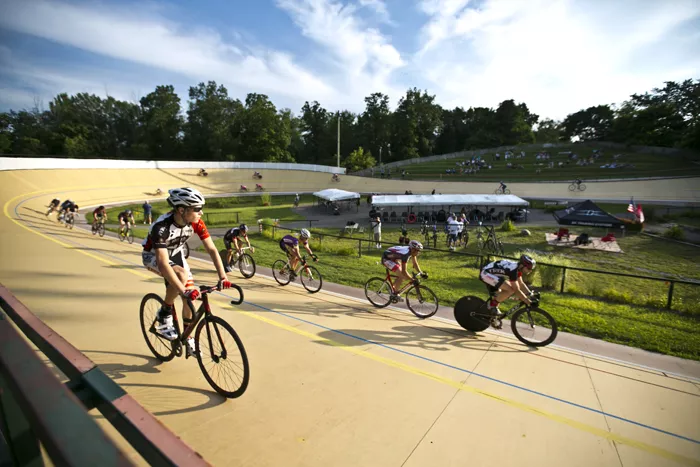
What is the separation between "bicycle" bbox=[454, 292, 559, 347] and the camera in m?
5.97

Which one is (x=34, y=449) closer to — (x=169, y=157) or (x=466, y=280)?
(x=466, y=280)

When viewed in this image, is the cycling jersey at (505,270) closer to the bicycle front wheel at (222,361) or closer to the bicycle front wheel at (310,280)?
the bicycle front wheel at (310,280)

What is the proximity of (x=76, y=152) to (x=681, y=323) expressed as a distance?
75.7 meters

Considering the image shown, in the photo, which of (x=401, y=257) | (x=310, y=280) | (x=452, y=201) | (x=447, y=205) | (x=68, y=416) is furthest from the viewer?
(x=447, y=205)

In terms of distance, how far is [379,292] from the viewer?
773cm

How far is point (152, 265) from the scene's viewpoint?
4.17 meters

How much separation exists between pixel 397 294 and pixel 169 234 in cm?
491

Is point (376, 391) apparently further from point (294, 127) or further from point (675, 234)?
point (294, 127)

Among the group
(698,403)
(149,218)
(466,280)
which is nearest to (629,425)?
(698,403)

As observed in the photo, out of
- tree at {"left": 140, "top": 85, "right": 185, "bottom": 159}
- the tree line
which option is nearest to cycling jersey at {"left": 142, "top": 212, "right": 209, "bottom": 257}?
the tree line

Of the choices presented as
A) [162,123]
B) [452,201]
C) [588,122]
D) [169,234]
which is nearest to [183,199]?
[169,234]

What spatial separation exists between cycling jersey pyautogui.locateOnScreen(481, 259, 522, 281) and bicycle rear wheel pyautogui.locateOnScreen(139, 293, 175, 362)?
5298 mm

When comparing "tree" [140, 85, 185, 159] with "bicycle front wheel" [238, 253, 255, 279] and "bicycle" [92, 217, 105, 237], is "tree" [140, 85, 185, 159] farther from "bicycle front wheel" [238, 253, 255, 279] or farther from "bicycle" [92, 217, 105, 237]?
"bicycle front wheel" [238, 253, 255, 279]

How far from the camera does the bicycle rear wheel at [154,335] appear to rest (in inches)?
179
